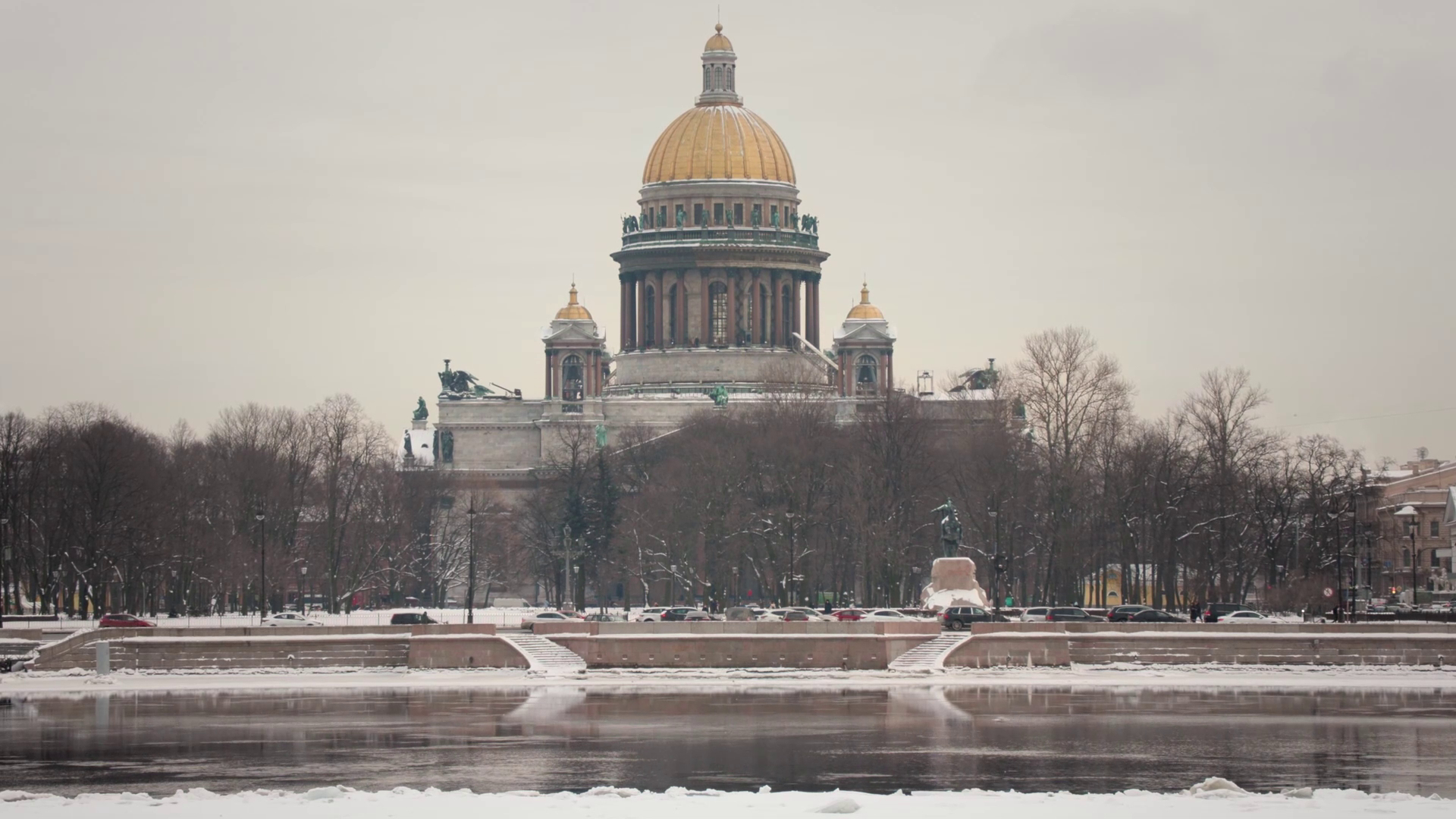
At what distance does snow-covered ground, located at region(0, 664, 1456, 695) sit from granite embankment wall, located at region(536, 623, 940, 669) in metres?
0.64

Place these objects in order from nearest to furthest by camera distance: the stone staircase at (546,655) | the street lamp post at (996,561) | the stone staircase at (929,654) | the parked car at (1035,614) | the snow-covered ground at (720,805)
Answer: the snow-covered ground at (720,805) → the stone staircase at (929,654) → the stone staircase at (546,655) → the parked car at (1035,614) → the street lamp post at (996,561)

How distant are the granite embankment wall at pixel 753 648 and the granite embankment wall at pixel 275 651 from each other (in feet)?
7.95

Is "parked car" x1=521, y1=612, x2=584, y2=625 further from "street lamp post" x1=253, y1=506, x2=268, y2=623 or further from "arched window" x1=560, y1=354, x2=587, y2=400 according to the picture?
"arched window" x1=560, y1=354, x2=587, y2=400

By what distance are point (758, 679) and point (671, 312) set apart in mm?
97376

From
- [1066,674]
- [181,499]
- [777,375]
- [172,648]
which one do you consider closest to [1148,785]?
[1066,674]

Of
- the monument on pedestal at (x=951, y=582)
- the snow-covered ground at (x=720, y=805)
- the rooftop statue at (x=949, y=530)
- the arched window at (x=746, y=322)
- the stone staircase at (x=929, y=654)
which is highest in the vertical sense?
the arched window at (x=746, y=322)

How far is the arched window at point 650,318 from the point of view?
554ft

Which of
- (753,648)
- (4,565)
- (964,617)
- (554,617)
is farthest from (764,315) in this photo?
(753,648)

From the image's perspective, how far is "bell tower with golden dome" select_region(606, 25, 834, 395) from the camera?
541 feet

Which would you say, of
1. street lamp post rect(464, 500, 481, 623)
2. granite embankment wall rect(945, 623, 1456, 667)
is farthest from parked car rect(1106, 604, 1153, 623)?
street lamp post rect(464, 500, 481, 623)

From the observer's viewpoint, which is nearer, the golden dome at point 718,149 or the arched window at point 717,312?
the golden dome at point 718,149

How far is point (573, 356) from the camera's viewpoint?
549 ft

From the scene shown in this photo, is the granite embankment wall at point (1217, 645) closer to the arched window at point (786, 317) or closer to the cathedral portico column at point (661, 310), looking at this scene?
the arched window at point (786, 317)

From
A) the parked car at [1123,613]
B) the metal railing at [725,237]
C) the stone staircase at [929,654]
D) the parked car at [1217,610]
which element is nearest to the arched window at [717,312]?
the metal railing at [725,237]
